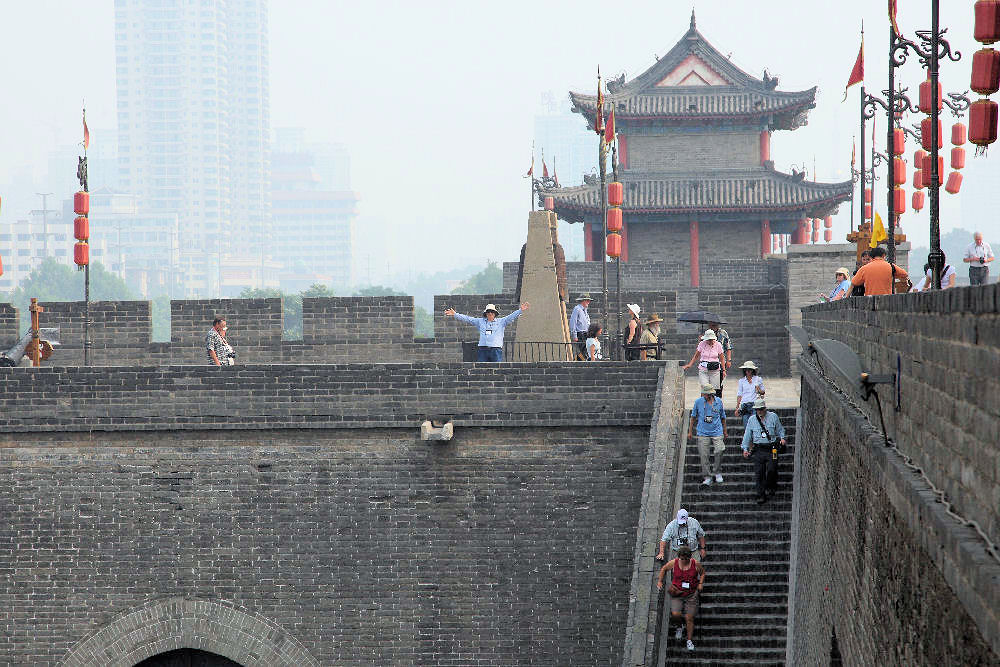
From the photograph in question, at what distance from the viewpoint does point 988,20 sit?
7.47 meters

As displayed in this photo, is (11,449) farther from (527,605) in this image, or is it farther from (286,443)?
(527,605)

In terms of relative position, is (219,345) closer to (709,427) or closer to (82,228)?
(82,228)

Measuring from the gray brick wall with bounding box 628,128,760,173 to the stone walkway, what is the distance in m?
12.0

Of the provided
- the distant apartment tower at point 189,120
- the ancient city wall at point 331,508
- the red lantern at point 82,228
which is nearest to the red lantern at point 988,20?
the ancient city wall at point 331,508

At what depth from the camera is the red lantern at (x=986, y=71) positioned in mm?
7609

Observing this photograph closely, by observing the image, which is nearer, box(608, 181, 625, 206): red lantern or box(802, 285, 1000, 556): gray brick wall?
box(802, 285, 1000, 556): gray brick wall

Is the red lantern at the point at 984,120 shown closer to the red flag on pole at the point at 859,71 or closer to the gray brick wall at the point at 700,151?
the red flag on pole at the point at 859,71

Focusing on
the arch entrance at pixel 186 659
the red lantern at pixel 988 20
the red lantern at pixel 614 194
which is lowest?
the arch entrance at pixel 186 659

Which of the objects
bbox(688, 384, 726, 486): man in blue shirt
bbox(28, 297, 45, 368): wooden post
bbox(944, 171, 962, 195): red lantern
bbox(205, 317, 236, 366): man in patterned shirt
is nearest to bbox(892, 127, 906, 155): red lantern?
bbox(944, 171, 962, 195): red lantern

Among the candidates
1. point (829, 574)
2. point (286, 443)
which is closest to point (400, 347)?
point (286, 443)

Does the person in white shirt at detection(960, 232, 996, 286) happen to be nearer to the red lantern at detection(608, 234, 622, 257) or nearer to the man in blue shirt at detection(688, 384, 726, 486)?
the man in blue shirt at detection(688, 384, 726, 486)

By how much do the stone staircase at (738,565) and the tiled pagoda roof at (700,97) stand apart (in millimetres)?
17152

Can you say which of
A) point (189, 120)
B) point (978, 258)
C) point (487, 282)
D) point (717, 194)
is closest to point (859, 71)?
point (978, 258)

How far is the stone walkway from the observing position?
13.8 m
